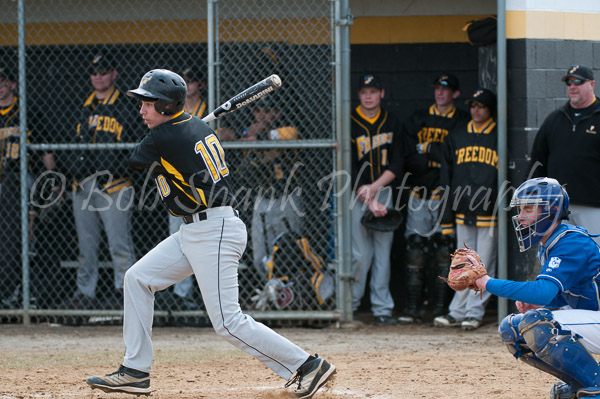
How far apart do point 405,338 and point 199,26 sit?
11.4ft

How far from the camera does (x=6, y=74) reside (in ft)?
23.9

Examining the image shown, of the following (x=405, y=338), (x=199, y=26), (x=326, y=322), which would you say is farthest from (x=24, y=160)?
(x=405, y=338)

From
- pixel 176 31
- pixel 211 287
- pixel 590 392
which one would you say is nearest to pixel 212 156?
pixel 211 287

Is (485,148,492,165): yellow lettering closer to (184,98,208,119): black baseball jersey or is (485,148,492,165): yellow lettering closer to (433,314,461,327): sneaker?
(433,314,461,327): sneaker

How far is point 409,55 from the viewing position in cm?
803

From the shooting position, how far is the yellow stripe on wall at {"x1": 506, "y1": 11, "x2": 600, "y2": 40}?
21.7 ft

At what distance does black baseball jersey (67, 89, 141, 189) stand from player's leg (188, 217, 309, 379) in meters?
2.90

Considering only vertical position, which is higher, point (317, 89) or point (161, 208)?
point (317, 89)

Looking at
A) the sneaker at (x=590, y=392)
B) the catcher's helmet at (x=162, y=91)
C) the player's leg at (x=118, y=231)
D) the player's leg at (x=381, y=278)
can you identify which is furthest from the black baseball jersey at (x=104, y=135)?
the sneaker at (x=590, y=392)

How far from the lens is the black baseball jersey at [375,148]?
23.2 feet

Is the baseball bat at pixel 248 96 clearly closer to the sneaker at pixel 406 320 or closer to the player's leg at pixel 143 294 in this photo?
the player's leg at pixel 143 294

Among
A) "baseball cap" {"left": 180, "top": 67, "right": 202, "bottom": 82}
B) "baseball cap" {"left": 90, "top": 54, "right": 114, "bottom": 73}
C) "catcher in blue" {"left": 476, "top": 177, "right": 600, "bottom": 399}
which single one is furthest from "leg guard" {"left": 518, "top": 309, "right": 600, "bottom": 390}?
"baseball cap" {"left": 90, "top": 54, "right": 114, "bottom": 73}

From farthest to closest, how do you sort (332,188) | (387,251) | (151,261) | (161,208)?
(161,208) < (387,251) < (332,188) < (151,261)

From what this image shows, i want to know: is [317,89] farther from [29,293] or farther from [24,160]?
[29,293]
